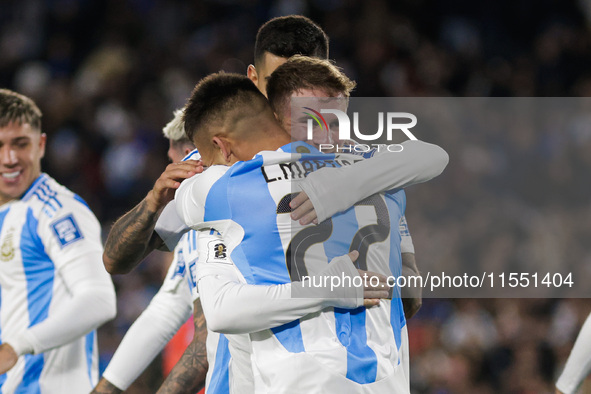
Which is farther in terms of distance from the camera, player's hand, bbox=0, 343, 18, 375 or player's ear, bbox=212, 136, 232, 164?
player's hand, bbox=0, 343, 18, 375

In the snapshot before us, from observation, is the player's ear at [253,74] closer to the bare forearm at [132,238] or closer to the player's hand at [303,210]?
the bare forearm at [132,238]

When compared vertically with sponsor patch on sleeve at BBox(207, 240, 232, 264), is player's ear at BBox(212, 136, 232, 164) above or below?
above

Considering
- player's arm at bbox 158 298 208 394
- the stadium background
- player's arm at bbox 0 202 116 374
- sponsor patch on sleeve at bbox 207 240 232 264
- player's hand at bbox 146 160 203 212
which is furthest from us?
the stadium background

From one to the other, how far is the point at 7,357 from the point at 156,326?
2.55 feet

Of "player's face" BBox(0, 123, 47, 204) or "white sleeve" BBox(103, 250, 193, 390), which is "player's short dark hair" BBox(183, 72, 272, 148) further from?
"player's face" BBox(0, 123, 47, 204)

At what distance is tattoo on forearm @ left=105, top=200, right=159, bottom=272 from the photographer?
3.20 m

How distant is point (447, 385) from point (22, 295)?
12.9 ft

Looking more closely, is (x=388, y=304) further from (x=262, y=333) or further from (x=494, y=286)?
(x=494, y=286)

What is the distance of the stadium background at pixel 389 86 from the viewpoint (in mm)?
6535

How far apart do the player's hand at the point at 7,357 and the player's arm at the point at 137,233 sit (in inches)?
37.5

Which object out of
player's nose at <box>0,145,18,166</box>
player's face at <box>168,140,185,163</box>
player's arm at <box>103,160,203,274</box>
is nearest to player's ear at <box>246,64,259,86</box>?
player's face at <box>168,140,185,163</box>

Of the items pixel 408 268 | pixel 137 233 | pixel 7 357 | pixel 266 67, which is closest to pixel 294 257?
pixel 408 268

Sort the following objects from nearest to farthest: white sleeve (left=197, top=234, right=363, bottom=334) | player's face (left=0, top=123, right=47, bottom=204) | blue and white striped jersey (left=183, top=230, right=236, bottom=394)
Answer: white sleeve (left=197, top=234, right=363, bottom=334)
blue and white striped jersey (left=183, top=230, right=236, bottom=394)
player's face (left=0, top=123, right=47, bottom=204)

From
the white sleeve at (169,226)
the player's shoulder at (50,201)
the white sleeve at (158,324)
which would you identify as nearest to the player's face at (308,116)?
the white sleeve at (169,226)
